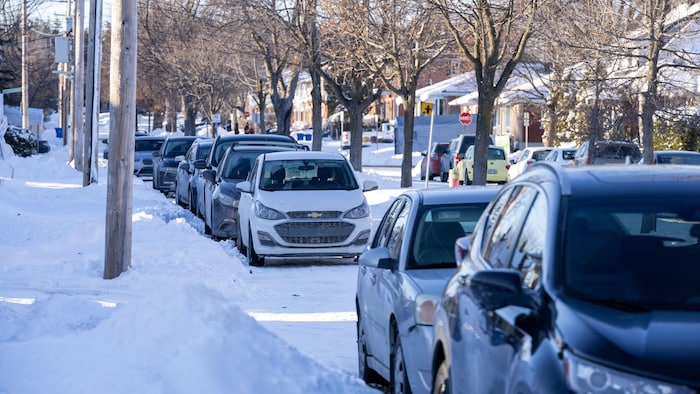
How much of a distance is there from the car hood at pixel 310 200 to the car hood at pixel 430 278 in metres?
8.64

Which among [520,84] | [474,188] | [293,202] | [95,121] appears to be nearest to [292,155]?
[293,202]

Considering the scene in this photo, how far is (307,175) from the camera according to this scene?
17.4 meters

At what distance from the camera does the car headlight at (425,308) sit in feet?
22.3


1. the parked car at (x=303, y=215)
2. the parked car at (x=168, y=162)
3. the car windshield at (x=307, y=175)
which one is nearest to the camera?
the parked car at (x=303, y=215)

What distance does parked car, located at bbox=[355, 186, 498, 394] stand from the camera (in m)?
6.91

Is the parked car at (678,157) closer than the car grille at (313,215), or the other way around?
the car grille at (313,215)

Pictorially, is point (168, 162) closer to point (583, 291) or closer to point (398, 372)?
point (398, 372)

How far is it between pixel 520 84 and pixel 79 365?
54.7m

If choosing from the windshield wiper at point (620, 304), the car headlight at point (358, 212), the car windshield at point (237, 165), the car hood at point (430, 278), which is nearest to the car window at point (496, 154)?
the car windshield at point (237, 165)

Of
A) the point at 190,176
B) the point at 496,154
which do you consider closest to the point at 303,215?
the point at 190,176

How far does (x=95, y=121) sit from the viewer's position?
106 ft

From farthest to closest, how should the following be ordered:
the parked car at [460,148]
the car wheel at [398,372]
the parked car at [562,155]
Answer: the parked car at [460,148] < the parked car at [562,155] < the car wheel at [398,372]

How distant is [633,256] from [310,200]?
12021 mm

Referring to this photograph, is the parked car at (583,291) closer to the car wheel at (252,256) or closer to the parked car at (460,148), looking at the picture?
the car wheel at (252,256)
